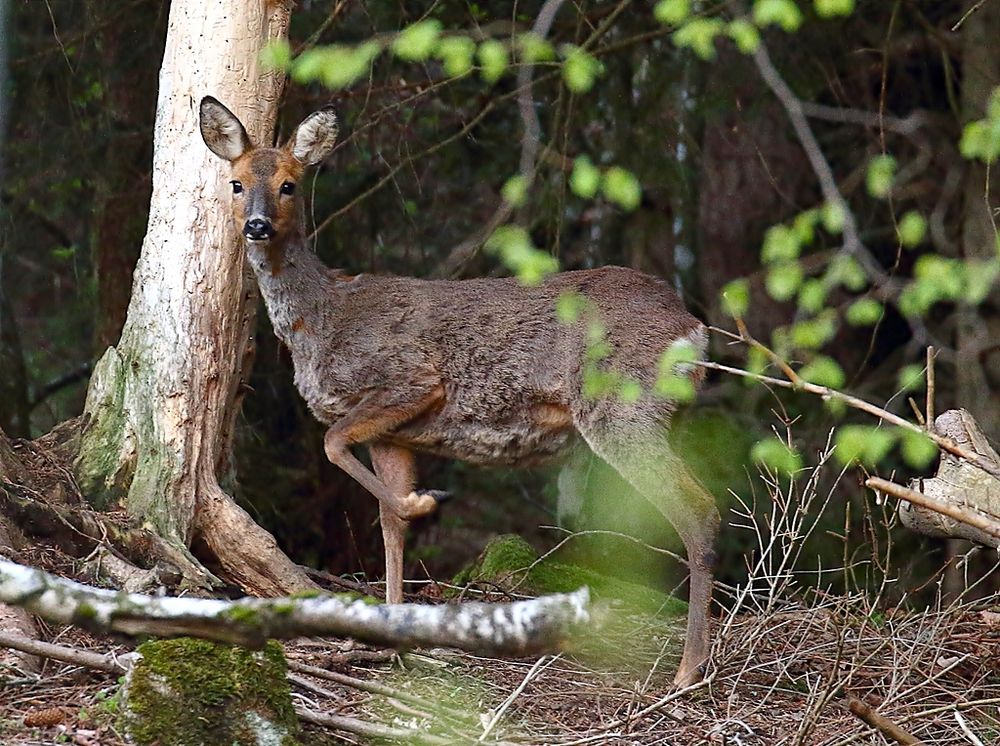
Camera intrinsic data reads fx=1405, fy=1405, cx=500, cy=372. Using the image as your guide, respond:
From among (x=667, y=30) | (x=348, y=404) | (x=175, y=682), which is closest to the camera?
(x=175, y=682)

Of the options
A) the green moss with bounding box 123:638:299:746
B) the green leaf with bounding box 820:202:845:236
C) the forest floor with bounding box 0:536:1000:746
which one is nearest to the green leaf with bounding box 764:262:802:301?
the green leaf with bounding box 820:202:845:236

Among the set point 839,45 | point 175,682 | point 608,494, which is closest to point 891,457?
point 608,494

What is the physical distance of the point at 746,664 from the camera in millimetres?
6320

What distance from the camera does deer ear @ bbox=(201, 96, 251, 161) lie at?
6889 mm

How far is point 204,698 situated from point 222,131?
3207 millimetres

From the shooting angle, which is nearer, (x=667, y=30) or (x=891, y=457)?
(x=667, y=30)

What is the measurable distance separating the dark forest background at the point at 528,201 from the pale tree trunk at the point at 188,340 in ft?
4.58

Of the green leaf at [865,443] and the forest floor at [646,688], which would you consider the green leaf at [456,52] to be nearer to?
the green leaf at [865,443]

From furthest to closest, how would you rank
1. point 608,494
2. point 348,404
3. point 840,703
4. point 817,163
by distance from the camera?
1. point 608,494
2. point 348,404
3. point 840,703
4. point 817,163

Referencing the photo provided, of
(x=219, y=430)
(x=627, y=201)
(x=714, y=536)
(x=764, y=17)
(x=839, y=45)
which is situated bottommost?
(x=714, y=536)

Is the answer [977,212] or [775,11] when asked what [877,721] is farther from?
[977,212]

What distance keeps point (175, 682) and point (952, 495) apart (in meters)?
3.56

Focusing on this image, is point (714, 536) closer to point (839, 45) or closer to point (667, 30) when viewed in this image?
point (667, 30)

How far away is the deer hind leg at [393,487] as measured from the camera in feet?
24.8
